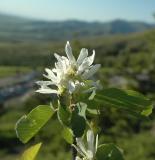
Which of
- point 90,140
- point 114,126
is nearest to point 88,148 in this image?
point 90,140

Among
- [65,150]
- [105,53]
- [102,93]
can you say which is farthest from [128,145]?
[105,53]

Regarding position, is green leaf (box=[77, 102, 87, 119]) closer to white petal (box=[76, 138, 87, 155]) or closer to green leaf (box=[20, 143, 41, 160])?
white petal (box=[76, 138, 87, 155])

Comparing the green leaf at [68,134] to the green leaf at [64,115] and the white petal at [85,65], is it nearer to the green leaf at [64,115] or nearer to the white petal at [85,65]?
the green leaf at [64,115]

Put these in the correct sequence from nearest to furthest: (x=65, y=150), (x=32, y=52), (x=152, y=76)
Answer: (x=65, y=150) < (x=152, y=76) < (x=32, y=52)

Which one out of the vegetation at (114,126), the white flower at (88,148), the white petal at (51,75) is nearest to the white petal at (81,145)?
the white flower at (88,148)

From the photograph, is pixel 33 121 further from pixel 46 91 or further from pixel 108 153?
pixel 108 153

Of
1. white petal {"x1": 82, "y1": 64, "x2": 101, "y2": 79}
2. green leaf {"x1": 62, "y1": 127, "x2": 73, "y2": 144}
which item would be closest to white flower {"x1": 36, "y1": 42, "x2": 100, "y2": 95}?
white petal {"x1": 82, "y1": 64, "x2": 101, "y2": 79}

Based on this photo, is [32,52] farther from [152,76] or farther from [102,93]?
[102,93]
